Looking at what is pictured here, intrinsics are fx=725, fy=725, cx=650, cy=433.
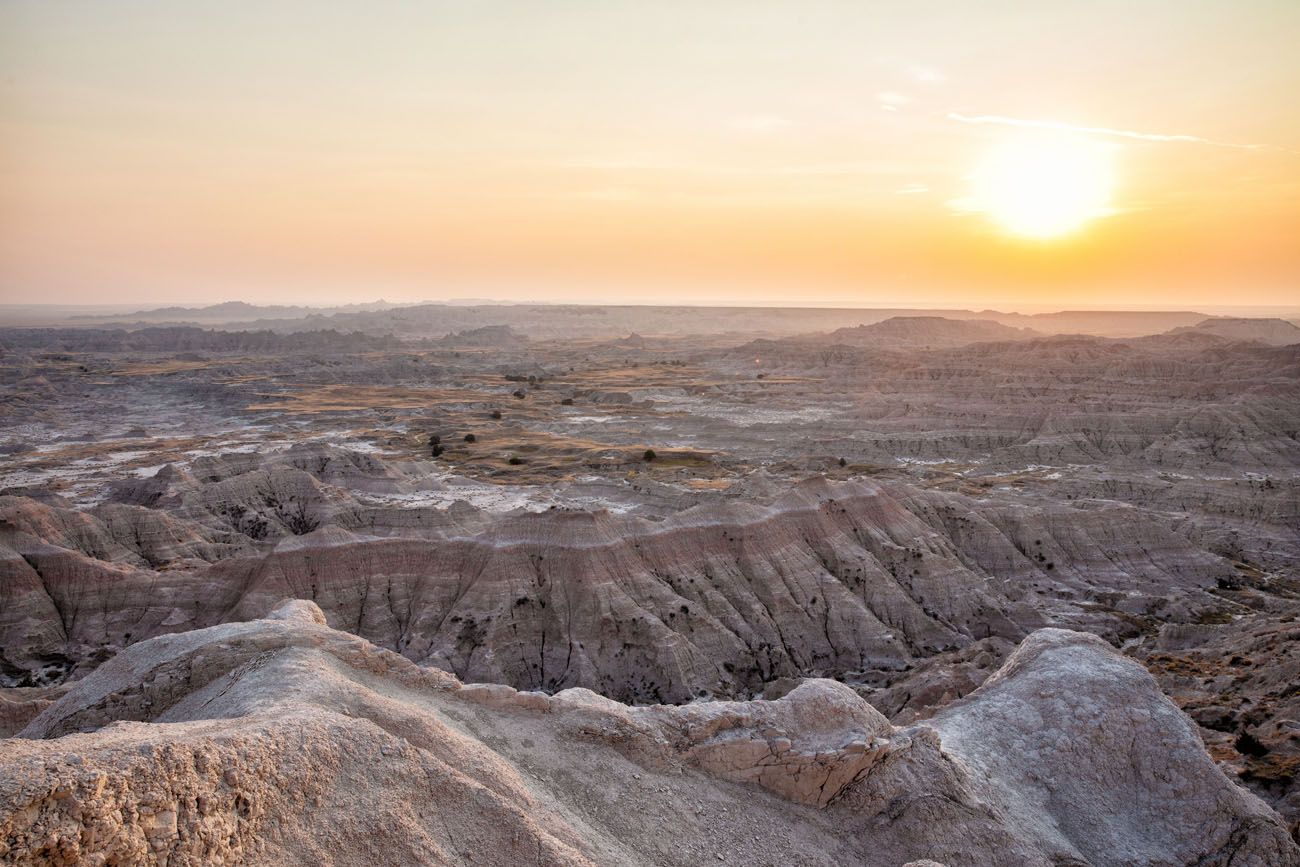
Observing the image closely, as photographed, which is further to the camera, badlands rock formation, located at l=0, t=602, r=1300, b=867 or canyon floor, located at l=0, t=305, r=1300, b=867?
canyon floor, located at l=0, t=305, r=1300, b=867

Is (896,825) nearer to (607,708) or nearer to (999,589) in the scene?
(607,708)

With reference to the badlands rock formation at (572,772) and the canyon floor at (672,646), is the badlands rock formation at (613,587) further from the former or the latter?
the badlands rock formation at (572,772)

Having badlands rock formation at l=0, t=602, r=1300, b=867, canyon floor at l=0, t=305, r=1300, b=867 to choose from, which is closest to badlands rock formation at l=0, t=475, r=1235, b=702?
canyon floor at l=0, t=305, r=1300, b=867

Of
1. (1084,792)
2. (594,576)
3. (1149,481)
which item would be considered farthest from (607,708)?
(1149,481)

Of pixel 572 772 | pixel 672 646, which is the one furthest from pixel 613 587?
pixel 572 772

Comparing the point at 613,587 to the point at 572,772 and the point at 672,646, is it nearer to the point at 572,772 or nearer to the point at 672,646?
the point at 672,646

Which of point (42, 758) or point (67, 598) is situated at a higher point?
point (42, 758)

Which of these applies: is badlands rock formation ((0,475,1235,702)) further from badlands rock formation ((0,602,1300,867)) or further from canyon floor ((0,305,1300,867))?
badlands rock formation ((0,602,1300,867))
